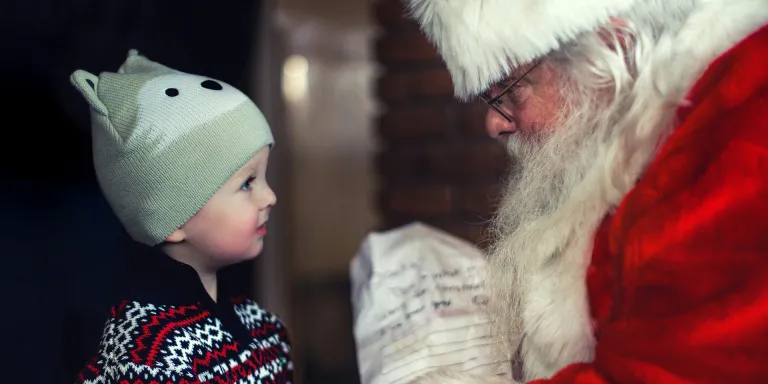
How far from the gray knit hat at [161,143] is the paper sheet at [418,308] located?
32cm

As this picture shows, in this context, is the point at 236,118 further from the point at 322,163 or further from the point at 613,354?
the point at 322,163

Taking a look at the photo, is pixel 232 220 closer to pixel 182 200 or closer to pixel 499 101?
pixel 182 200

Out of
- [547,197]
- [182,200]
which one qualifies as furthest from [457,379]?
[182,200]

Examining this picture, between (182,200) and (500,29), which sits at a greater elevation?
(500,29)

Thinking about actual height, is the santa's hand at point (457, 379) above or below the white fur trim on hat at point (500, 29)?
below

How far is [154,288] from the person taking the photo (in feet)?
3.41

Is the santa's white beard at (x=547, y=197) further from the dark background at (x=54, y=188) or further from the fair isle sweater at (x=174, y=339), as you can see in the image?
the dark background at (x=54, y=188)

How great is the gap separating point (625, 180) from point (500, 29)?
23 cm

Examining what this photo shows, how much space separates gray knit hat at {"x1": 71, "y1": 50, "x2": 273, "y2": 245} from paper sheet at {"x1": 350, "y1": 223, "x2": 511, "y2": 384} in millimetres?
322

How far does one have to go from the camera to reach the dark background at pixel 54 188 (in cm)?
109

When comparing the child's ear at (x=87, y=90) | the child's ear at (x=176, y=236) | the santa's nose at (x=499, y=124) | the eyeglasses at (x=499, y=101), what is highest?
the child's ear at (x=87, y=90)

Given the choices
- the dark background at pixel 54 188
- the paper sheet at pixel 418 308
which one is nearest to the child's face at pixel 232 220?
the dark background at pixel 54 188

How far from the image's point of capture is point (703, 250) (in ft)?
2.17

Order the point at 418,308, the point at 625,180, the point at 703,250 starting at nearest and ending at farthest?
the point at 703,250 < the point at 625,180 < the point at 418,308
